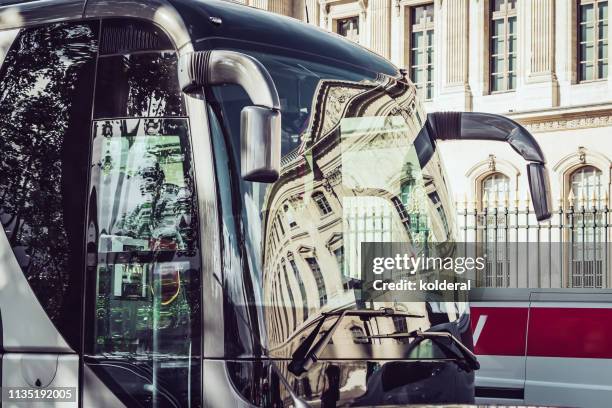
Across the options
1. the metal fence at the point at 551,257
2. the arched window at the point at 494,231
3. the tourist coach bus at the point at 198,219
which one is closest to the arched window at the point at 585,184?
the metal fence at the point at 551,257

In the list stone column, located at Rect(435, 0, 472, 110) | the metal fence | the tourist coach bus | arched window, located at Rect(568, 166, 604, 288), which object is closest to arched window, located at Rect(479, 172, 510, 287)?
the metal fence

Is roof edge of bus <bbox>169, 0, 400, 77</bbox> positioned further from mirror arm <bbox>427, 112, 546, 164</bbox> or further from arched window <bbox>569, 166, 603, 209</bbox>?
arched window <bbox>569, 166, 603, 209</bbox>

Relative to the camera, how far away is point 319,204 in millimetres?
5605

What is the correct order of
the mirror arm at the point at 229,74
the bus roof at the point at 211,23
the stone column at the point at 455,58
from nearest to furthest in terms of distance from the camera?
1. the mirror arm at the point at 229,74
2. the bus roof at the point at 211,23
3. the stone column at the point at 455,58

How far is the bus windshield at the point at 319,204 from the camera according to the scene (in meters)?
5.34

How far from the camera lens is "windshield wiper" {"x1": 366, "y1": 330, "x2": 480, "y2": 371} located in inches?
223

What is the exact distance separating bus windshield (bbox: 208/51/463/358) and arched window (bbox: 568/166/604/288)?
1795 cm

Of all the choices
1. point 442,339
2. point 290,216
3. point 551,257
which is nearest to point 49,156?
point 290,216

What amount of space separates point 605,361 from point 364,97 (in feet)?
10.6

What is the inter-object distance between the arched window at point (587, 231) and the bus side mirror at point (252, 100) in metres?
18.9

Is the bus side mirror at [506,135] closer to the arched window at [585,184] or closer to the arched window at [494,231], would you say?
the arched window at [494,231]

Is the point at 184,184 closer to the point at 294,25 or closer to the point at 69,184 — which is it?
the point at 69,184

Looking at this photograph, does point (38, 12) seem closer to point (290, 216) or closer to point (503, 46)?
point (290, 216)

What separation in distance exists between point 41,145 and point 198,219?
40.9 inches
